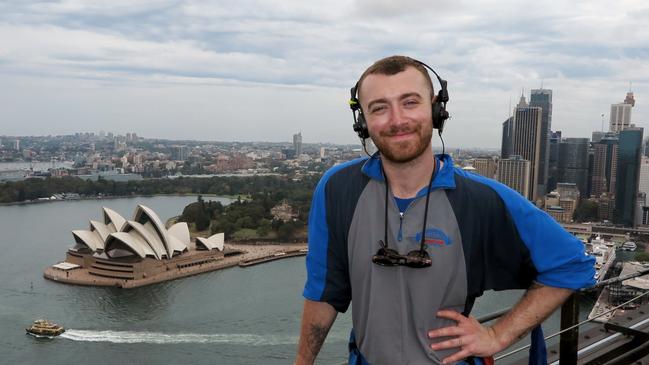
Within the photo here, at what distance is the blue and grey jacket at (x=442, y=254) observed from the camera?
47cm

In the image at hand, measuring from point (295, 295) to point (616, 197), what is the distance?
12.5m

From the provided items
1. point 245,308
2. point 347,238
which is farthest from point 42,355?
point 347,238

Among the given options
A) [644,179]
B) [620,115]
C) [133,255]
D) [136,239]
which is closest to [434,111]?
[133,255]

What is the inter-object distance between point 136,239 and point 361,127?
9.01m

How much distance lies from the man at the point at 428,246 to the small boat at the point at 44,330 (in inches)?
222

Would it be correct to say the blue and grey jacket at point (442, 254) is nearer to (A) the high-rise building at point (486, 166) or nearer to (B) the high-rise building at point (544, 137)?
(A) the high-rise building at point (486, 166)

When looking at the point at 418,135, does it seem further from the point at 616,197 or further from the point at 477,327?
the point at 616,197

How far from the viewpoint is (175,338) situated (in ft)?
17.4

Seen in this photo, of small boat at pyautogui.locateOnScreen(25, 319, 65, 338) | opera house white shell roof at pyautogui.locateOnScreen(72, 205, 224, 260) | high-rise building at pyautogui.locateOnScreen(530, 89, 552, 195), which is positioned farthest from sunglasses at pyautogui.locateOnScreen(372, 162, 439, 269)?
high-rise building at pyautogui.locateOnScreen(530, 89, 552, 195)

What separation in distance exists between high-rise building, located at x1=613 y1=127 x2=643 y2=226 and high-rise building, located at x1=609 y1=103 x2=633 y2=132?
7630 millimetres

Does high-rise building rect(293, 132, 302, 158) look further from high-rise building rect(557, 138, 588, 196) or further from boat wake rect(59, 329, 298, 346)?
boat wake rect(59, 329, 298, 346)

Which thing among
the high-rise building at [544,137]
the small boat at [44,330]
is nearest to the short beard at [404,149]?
the small boat at [44,330]

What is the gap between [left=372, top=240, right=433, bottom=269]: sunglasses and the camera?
0.45 metres

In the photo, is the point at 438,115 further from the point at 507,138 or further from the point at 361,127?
the point at 507,138
